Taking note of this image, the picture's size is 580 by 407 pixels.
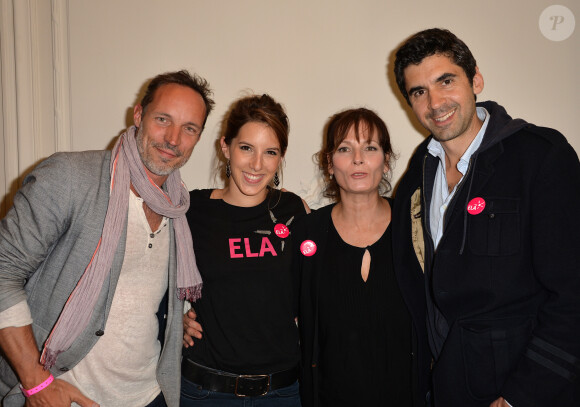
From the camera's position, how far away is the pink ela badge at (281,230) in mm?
2180

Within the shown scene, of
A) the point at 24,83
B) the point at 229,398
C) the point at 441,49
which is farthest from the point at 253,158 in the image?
the point at 24,83

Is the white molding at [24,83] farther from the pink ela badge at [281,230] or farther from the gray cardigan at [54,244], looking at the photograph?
the pink ela badge at [281,230]

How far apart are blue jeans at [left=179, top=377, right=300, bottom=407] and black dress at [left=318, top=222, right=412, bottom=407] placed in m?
0.17

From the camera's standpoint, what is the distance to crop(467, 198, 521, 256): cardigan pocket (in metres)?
→ 1.55

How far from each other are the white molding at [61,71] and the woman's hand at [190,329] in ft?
4.91

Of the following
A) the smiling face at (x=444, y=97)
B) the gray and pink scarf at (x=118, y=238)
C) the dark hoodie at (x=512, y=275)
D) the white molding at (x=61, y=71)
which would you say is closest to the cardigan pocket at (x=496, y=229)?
the dark hoodie at (x=512, y=275)

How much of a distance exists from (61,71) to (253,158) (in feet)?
5.02

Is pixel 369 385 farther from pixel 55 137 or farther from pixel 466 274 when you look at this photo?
pixel 55 137

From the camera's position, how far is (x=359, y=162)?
7.06ft

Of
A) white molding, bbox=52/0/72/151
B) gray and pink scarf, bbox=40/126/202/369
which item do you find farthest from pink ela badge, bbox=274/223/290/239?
white molding, bbox=52/0/72/151

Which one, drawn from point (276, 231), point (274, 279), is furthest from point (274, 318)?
point (276, 231)

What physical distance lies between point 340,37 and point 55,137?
200 centimetres

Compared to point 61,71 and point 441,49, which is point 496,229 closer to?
point 441,49

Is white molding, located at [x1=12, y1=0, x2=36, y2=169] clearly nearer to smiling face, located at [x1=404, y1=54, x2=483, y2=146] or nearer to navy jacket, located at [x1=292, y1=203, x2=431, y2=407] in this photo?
navy jacket, located at [x1=292, y1=203, x2=431, y2=407]
